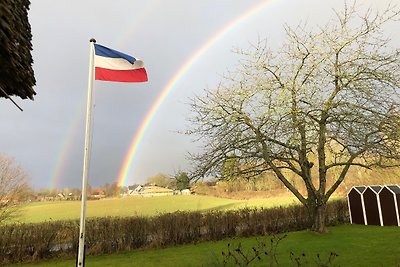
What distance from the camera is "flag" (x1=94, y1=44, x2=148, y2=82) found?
7398 mm

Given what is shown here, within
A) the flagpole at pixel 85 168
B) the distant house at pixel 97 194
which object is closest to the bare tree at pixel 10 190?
the flagpole at pixel 85 168

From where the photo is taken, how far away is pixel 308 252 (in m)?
12.2

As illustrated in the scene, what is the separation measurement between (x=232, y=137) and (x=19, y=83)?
11.2 m

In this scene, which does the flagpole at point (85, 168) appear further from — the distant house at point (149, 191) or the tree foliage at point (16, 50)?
the distant house at point (149, 191)

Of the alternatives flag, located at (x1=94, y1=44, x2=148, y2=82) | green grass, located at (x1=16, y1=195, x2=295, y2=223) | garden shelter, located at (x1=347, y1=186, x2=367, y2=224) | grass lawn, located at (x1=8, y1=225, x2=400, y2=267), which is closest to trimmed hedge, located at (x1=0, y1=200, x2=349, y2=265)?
grass lawn, located at (x1=8, y1=225, x2=400, y2=267)

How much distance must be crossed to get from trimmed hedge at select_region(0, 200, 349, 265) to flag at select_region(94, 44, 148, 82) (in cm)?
1065

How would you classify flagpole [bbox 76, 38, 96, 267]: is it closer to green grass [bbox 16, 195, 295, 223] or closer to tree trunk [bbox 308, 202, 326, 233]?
tree trunk [bbox 308, 202, 326, 233]

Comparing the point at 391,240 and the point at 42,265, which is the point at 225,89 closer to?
the point at 391,240

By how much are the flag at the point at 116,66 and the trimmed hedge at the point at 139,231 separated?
10653 mm

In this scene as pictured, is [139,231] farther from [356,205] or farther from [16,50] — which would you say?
[16,50]

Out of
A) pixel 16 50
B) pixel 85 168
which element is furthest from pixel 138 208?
pixel 16 50

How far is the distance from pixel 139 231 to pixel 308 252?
27.5ft

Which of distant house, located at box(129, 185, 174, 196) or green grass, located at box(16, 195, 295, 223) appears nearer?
green grass, located at box(16, 195, 295, 223)

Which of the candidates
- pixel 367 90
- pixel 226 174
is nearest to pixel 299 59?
pixel 367 90
